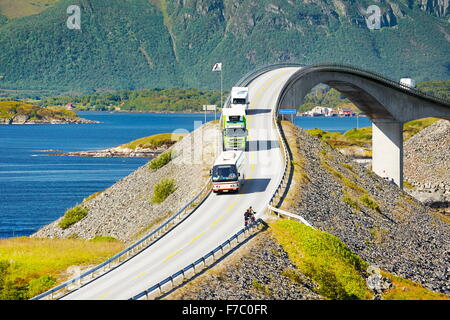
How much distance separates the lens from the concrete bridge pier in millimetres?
110062

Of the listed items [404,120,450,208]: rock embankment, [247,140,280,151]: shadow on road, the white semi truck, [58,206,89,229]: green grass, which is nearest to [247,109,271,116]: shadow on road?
[247,140,280,151]: shadow on road

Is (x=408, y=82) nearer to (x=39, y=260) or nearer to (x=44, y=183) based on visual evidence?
(x=44, y=183)

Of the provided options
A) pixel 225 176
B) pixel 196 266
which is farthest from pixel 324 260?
pixel 225 176

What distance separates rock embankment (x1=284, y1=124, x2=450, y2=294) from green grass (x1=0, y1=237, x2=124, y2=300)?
13343 mm

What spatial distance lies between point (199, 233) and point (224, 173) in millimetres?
9832

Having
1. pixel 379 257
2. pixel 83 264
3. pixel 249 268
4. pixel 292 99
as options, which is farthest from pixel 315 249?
pixel 292 99

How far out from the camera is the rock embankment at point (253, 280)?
35.4 meters

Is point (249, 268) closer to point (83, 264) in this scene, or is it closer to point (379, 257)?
point (83, 264)

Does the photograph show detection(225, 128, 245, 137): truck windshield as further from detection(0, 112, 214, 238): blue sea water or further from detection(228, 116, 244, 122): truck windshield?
detection(0, 112, 214, 238): blue sea water

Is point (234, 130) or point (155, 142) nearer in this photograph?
point (234, 130)

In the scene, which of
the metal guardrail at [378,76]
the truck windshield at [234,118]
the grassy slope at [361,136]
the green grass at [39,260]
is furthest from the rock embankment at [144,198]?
the grassy slope at [361,136]

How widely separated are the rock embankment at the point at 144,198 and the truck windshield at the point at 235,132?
2.82m

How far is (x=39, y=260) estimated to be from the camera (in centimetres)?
4547

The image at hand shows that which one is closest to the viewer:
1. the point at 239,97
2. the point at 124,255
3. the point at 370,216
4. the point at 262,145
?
the point at 124,255
